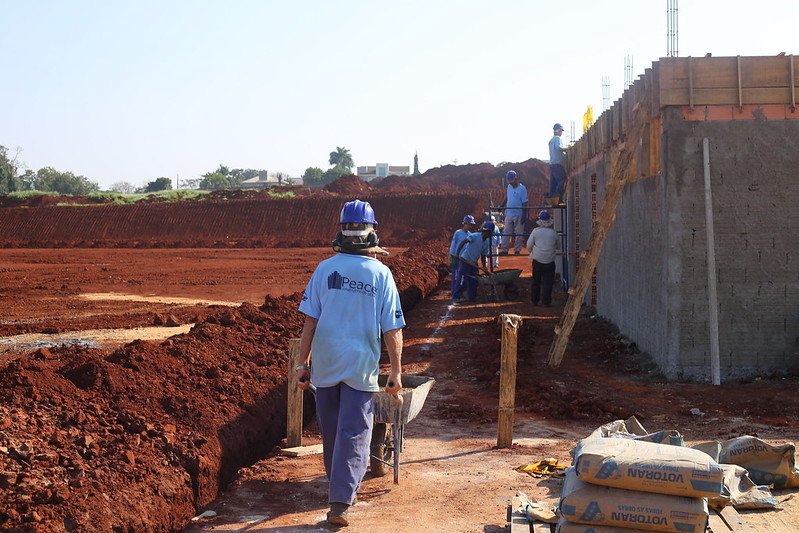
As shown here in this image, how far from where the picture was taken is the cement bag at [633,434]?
6094 millimetres

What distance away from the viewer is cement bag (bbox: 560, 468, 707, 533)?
16.8 feet

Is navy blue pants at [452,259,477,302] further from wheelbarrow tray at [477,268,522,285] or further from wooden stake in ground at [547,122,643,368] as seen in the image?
wooden stake in ground at [547,122,643,368]

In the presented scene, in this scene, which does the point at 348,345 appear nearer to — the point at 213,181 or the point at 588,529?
the point at 588,529

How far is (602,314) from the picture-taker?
16016 millimetres

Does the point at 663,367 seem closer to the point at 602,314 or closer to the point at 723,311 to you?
the point at 723,311

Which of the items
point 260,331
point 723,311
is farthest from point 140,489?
point 723,311

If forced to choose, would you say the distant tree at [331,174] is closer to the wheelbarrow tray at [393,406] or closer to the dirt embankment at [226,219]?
the dirt embankment at [226,219]

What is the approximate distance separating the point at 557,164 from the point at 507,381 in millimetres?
14216


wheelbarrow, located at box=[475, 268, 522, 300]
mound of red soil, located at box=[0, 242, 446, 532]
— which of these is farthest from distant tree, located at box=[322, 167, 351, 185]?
mound of red soil, located at box=[0, 242, 446, 532]

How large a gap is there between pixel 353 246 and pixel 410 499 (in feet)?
5.72

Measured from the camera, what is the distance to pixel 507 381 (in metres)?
7.84

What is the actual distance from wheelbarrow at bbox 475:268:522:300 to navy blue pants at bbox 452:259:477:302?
169mm

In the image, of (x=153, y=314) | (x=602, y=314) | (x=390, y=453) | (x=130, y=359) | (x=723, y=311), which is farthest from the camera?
(x=153, y=314)

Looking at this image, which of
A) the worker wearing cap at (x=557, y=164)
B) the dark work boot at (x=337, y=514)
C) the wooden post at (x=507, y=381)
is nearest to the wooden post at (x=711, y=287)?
the wooden post at (x=507, y=381)
